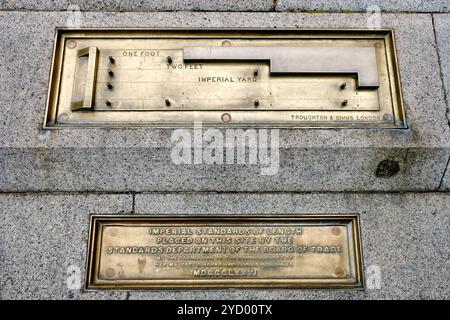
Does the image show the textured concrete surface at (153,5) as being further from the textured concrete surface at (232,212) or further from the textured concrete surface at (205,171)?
the textured concrete surface at (232,212)

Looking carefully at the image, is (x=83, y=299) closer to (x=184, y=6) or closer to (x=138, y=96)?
(x=138, y=96)

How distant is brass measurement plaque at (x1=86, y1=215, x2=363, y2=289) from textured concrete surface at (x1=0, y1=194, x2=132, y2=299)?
8cm

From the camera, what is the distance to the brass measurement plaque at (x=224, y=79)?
9.58 feet

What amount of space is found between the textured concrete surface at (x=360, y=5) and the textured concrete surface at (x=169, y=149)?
1.95ft

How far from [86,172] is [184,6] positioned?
1.48 m

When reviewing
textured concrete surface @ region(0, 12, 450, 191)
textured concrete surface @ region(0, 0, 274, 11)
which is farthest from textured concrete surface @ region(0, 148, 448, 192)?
textured concrete surface @ region(0, 0, 274, 11)

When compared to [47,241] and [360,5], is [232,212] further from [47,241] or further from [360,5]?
[360,5]

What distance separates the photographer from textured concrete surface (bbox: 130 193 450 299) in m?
2.65

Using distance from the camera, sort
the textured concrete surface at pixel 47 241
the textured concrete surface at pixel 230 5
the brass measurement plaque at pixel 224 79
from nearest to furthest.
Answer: the textured concrete surface at pixel 47 241, the brass measurement plaque at pixel 224 79, the textured concrete surface at pixel 230 5

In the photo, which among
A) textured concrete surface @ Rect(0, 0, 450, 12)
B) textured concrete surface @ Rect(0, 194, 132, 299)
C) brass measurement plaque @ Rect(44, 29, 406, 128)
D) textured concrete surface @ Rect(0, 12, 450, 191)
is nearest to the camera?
textured concrete surface @ Rect(0, 194, 132, 299)

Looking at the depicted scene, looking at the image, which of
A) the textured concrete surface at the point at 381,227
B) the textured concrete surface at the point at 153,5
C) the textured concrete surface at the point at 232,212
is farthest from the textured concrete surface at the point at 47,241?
the textured concrete surface at the point at 153,5

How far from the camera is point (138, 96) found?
2.96m

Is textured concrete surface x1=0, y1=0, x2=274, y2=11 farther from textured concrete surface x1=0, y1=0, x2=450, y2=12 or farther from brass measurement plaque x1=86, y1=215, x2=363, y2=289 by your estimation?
brass measurement plaque x1=86, y1=215, x2=363, y2=289
